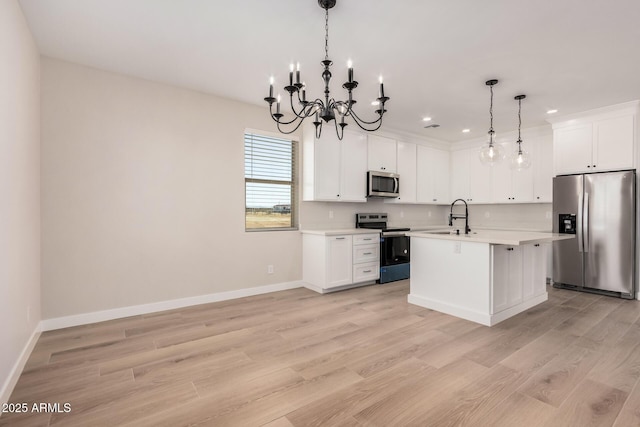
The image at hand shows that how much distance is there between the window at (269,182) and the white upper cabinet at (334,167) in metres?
0.24

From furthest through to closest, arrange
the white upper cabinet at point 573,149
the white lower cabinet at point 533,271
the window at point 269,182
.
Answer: the white upper cabinet at point 573,149 < the window at point 269,182 < the white lower cabinet at point 533,271

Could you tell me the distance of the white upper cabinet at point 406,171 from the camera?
19.0 feet

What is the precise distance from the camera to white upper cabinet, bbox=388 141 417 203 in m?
5.78

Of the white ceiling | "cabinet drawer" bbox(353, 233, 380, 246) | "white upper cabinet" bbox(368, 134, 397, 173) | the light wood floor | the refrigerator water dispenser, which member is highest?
the white ceiling

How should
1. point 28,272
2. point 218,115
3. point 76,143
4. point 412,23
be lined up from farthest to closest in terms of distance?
point 218,115 → point 76,143 → point 28,272 → point 412,23

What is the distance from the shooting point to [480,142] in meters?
6.11

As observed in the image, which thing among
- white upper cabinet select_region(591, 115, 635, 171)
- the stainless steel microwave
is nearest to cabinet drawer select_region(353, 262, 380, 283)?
the stainless steel microwave

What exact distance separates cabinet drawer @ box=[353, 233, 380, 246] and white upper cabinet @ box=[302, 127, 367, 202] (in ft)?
2.10

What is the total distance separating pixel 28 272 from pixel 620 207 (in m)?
6.55

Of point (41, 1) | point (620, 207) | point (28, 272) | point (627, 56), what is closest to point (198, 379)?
point (28, 272)

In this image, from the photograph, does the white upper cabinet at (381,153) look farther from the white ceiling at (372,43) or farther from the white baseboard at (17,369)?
the white baseboard at (17,369)

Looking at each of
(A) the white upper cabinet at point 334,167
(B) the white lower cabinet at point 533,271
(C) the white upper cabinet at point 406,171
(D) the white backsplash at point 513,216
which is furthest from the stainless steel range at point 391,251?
(D) the white backsplash at point 513,216

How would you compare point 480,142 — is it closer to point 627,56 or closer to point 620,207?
point 620,207

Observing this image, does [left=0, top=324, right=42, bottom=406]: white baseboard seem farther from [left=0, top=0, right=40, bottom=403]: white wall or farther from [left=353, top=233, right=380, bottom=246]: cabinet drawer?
[left=353, top=233, right=380, bottom=246]: cabinet drawer
